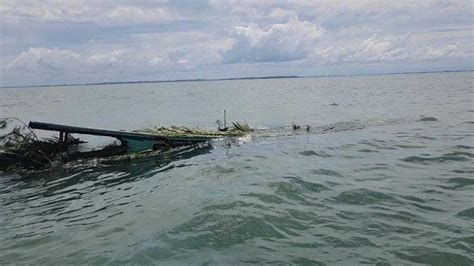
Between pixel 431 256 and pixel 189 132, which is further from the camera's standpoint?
pixel 189 132

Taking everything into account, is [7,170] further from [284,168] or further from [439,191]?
[439,191]

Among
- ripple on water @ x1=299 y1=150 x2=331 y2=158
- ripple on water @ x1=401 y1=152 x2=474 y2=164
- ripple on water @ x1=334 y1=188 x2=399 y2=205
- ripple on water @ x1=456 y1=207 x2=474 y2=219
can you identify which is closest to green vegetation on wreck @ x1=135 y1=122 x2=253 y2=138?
ripple on water @ x1=299 y1=150 x2=331 y2=158

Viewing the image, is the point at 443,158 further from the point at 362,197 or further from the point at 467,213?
the point at 467,213

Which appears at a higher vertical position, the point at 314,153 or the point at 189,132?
the point at 189,132

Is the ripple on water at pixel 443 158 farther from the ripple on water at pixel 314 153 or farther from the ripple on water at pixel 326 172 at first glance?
the ripple on water at pixel 326 172

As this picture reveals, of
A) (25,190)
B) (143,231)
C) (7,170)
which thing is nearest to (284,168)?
(143,231)

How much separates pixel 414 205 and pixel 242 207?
194 inches

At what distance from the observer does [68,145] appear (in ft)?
68.8

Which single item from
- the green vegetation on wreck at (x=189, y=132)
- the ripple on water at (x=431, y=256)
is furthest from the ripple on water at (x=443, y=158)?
the green vegetation on wreck at (x=189, y=132)

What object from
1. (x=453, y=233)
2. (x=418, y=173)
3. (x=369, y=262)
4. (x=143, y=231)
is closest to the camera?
(x=369, y=262)

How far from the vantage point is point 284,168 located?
17516 mm

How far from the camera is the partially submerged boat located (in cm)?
1972

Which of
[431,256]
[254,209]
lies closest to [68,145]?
[254,209]

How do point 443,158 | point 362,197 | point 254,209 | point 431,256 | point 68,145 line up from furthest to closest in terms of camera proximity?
point 68,145, point 443,158, point 362,197, point 254,209, point 431,256
